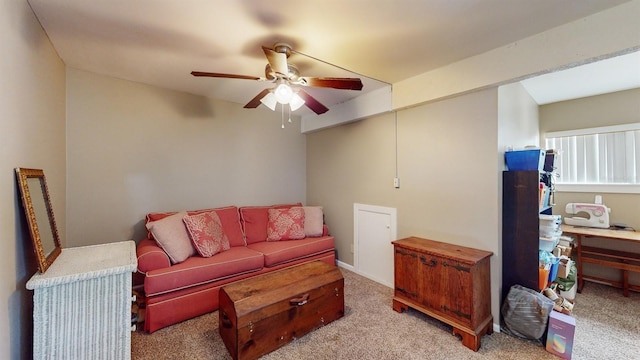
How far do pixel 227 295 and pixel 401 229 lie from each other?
1972mm

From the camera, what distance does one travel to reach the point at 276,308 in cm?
193

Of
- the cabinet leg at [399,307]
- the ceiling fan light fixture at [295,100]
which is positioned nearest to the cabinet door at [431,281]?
the cabinet leg at [399,307]

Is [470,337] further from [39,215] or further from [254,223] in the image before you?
[39,215]

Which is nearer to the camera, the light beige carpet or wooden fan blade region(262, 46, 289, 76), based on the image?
wooden fan blade region(262, 46, 289, 76)

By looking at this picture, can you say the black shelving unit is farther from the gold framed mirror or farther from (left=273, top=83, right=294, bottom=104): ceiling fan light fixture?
the gold framed mirror

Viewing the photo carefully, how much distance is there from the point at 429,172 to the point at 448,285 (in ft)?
3.65

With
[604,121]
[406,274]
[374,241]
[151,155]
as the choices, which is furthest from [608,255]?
[151,155]

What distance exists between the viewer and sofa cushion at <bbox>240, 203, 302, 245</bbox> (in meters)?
3.35

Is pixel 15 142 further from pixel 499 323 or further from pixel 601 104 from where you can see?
pixel 601 104

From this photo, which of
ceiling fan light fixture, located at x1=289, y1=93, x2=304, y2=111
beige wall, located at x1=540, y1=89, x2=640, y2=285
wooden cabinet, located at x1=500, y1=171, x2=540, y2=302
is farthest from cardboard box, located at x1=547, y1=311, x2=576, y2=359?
ceiling fan light fixture, located at x1=289, y1=93, x2=304, y2=111

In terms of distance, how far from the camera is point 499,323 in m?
2.19

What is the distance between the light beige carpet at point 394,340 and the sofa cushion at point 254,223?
1.09 meters

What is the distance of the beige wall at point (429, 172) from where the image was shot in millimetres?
2236

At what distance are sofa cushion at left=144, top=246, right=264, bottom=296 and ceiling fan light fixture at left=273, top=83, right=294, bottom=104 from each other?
1684 mm
